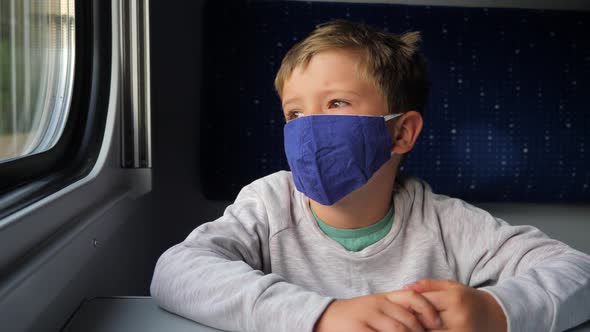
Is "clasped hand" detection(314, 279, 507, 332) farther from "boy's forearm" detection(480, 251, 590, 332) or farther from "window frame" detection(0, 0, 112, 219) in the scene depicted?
"window frame" detection(0, 0, 112, 219)

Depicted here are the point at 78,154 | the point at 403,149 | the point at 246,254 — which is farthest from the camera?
the point at 78,154

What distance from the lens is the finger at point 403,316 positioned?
65 centimetres

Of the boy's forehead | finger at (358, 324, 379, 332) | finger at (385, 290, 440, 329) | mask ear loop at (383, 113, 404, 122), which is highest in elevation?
the boy's forehead

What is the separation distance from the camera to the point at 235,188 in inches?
77.3

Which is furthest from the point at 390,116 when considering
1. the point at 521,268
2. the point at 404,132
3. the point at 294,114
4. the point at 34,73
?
the point at 34,73

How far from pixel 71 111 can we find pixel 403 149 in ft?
2.55

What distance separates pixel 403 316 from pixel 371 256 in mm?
348

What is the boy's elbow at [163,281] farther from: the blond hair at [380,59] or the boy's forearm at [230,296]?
the blond hair at [380,59]

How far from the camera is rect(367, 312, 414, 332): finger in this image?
64cm

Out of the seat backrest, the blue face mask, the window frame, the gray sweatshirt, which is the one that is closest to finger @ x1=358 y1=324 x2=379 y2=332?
the gray sweatshirt

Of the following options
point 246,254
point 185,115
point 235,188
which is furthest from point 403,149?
point 185,115

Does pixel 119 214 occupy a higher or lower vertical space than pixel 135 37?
lower

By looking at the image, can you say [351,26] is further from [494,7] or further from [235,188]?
[494,7]

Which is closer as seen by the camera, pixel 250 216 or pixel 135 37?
pixel 250 216
